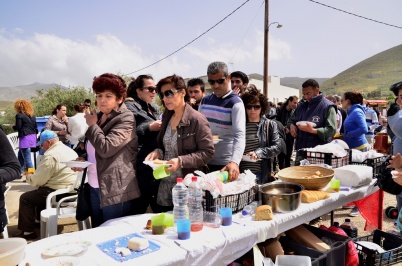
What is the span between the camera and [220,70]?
282 centimetres

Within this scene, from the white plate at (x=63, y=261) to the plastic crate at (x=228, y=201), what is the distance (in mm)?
927

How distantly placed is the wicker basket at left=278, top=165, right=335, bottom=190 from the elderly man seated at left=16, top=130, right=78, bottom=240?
8.73 ft

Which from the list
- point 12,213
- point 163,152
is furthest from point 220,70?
point 12,213

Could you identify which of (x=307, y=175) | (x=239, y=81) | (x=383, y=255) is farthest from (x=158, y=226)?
(x=239, y=81)

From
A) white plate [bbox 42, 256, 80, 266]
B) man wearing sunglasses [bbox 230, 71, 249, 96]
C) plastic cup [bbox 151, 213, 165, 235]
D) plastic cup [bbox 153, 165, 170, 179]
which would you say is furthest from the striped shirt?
white plate [bbox 42, 256, 80, 266]

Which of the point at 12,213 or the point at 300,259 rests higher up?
the point at 300,259

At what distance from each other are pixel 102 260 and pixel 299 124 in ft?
10.2

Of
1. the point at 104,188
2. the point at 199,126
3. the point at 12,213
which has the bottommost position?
the point at 12,213

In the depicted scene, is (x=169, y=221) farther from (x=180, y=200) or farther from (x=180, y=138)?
(x=180, y=138)

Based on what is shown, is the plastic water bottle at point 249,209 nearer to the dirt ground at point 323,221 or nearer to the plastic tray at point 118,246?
the plastic tray at point 118,246

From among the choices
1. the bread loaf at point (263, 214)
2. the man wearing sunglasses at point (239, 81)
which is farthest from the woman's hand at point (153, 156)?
the man wearing sunglasses at point (239, 81)

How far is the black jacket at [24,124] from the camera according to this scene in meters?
6.93

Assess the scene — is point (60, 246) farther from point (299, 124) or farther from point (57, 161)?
point (299, 124)

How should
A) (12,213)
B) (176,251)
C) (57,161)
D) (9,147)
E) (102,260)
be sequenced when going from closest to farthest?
(102,260)
(176,251)
(9,147)
(57,161)
(12,213)
